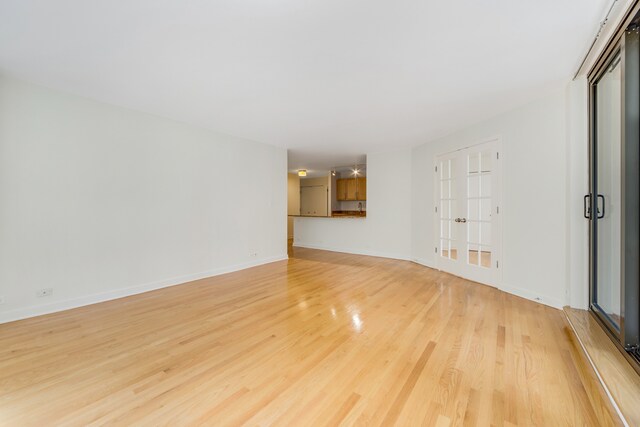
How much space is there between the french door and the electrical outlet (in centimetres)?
557

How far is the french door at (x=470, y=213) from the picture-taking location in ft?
12.3

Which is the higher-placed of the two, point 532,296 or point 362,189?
point 362,189

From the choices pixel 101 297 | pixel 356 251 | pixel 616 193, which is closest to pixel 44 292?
pixel 101 297

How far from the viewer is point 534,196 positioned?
126 inches

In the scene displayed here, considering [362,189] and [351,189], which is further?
[351,189]

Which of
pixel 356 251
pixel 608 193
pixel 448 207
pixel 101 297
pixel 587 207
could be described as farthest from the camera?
pixel 356 251

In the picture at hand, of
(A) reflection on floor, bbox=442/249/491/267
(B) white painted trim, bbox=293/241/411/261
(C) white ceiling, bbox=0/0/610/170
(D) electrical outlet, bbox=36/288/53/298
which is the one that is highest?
(C) white ceiling, bbox=0/0/610/170

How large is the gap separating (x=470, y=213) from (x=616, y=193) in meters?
2.02

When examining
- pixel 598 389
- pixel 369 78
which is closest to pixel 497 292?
pixel 598 389

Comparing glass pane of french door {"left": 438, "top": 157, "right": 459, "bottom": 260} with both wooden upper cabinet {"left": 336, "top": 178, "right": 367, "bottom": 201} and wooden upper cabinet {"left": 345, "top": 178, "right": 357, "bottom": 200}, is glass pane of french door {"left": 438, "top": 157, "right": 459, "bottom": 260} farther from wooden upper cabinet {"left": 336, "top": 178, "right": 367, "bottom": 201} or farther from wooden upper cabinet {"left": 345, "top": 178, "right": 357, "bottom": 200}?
wooden upper cabinet {"left": 345, "top": 178, "right": 357, "bottom": 200}

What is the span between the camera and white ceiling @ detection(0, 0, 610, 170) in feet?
5.69

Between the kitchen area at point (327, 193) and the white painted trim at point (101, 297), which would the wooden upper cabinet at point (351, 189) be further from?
the white painted trim at point (101, 297)

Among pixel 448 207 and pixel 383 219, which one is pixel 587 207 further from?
pixel 383 219

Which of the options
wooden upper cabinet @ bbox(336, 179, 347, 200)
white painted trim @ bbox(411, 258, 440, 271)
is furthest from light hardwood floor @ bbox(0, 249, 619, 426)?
wooden upper cabinet @ bbox(336, 179, 347, 200)
